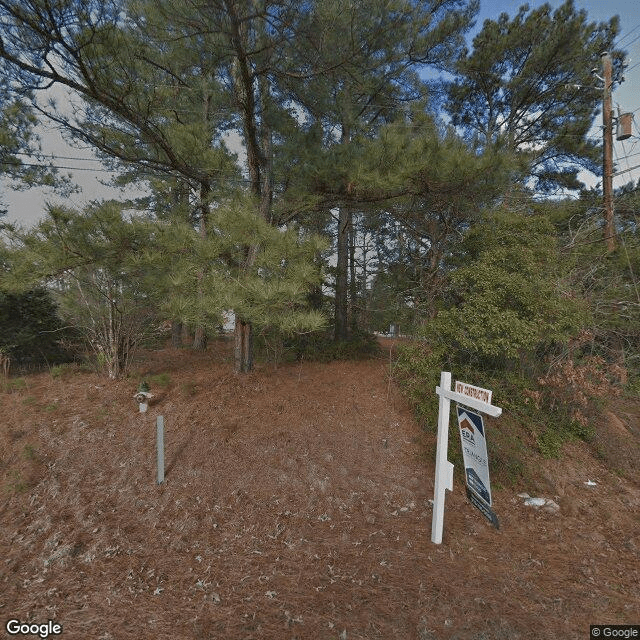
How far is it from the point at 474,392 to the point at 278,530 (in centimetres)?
216

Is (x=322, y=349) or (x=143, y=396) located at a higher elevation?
(x=322, y=349)

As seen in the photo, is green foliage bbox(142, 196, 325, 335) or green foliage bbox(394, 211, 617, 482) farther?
green foliage bbox(394, 211, 617, 482)

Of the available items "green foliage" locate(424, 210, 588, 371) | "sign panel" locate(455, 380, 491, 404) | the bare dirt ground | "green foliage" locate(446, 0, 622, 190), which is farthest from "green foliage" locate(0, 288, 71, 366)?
"green foliage" locate(446, 0, 622, 190)

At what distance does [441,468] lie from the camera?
2697 millimetres

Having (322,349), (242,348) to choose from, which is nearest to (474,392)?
(242,348)

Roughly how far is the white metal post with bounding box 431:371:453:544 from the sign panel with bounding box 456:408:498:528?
134mm

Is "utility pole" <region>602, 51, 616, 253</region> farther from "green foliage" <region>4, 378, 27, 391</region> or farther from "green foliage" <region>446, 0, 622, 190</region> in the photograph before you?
"green foliage" <region>4, 378, 27, 391</region>

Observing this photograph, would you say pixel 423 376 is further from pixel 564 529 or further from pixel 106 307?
pixel 106 307

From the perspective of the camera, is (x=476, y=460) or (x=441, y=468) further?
(x=441, y=468)

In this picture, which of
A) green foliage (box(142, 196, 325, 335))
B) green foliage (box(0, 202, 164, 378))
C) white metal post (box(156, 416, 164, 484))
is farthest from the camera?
green foliage (box(0, 202, 164, 378))

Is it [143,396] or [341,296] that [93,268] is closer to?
[143,396]

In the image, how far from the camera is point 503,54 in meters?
8.45

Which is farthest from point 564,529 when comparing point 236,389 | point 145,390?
point 145,390

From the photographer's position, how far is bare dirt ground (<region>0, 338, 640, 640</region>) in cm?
205
